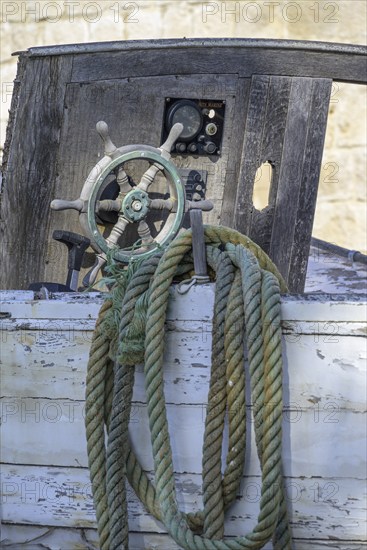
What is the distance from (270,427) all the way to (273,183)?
1719 millimetres

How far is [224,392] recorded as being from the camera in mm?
1832

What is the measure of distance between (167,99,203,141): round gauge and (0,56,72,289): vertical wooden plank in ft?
1.29

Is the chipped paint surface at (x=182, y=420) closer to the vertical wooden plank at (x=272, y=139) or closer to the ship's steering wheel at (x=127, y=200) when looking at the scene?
the ship's steering wheel at (x=127, y=200)

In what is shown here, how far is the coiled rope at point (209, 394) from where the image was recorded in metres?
1.79

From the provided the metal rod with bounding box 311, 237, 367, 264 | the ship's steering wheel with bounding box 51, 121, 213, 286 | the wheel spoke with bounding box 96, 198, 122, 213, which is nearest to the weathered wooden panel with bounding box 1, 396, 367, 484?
the ship's steering wheel with bounding box 51, 121, 213, 286

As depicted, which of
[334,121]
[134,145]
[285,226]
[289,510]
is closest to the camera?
[289,510]

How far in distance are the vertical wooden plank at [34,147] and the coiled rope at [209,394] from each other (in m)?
1.41

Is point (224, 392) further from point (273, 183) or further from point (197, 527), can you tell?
point (273, 183)

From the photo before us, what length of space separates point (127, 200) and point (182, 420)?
1.30 metres

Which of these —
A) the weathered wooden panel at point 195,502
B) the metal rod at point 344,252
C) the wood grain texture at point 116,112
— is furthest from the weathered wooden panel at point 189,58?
the metal rod at point 344,252

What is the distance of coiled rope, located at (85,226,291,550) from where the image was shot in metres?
1.79

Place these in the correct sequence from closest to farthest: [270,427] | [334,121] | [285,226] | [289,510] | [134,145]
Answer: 1. [270,427]
2. [289,510]
3. [134,145]
4. [285,226]
5. [334,121]

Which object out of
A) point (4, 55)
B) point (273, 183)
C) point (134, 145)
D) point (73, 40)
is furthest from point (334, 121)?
point (134, 145)

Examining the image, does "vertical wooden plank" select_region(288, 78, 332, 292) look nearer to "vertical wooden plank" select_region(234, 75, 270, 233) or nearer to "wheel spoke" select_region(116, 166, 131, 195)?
"vertical wooden plank" select_region(234, 75, 270, 233)
